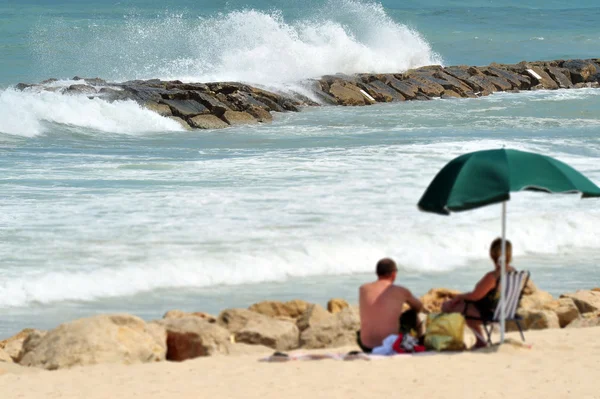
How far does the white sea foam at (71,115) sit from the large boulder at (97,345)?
16759 millimetres

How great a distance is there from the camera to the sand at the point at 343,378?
623 centimetres

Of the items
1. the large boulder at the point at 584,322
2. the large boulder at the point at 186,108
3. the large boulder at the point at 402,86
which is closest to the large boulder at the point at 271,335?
the large boulder at the point at 584,322

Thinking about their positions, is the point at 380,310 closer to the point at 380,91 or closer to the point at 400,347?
the point at 400,347

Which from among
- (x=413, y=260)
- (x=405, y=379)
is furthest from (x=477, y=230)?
(x=405, y=379)

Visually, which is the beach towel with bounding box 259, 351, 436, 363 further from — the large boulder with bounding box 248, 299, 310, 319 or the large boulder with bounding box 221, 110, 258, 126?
the large boulder with bounding box 221, 110, 258, 126

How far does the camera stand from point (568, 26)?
85.8 metres

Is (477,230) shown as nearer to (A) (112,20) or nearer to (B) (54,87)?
(B) (54,87)

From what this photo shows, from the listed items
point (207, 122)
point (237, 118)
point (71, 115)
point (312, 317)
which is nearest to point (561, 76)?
point (237, 118)

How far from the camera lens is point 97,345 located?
706 cm

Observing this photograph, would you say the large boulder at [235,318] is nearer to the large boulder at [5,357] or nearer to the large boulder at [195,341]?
the large boulder at [195,341]

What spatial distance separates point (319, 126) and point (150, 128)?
3.65 meters

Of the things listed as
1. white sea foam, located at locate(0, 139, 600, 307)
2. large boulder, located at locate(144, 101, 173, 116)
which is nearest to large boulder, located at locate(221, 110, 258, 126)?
large boulder, located at locate(144, 101, 173, 116)

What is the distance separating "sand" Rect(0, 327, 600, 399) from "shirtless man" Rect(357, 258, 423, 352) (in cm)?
29

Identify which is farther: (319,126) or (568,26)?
(568,26)
